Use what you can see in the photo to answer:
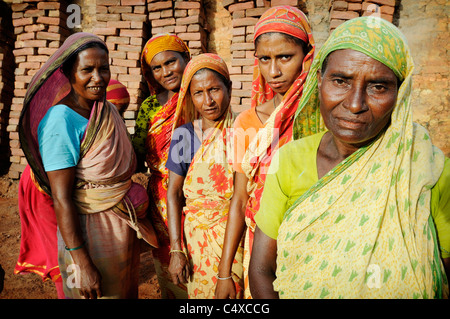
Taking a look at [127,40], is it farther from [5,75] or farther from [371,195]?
[371,195]

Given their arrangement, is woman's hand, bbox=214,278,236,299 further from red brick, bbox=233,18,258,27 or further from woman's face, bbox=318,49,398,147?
red brick, bbox=233,18,258,27

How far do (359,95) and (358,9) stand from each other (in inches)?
136

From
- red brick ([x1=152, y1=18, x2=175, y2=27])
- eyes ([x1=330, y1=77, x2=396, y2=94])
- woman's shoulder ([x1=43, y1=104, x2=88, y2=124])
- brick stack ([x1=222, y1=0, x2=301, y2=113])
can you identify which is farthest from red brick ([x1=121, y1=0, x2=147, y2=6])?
eyes ([x1=330, y1=77, x2=396, y2=94])

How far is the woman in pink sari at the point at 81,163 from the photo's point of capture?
1.71 m

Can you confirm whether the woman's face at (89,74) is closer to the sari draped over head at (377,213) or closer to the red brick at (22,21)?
the sari draped over head at (377,213)

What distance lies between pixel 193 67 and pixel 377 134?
134 centimetres

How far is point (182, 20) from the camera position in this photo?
13.4 feet

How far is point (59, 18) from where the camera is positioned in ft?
14.8

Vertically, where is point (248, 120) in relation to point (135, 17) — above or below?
below

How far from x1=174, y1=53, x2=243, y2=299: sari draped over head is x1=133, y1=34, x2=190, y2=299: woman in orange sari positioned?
0.44 meters

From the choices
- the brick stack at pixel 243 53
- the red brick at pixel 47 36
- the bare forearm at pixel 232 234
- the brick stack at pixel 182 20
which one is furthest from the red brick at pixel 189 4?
the bare forearm at pixel 232 234

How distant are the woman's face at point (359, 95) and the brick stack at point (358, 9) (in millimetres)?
3218

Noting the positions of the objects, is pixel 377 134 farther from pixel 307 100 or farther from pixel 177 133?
pixel 177 133

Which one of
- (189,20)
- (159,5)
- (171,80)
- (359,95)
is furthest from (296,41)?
(159,5)
